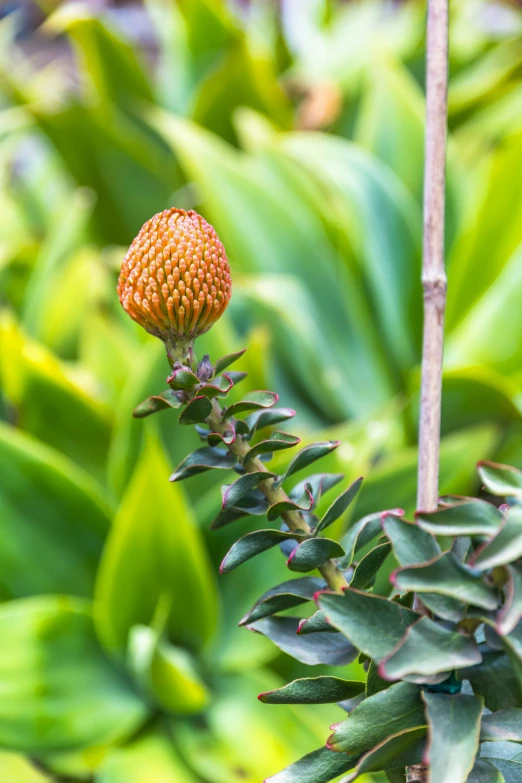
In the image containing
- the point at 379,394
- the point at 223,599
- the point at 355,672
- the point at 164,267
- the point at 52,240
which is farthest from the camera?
the point at 52,240

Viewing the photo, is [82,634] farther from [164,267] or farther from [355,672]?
[164,267]

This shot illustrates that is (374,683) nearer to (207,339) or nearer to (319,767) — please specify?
(319,767)

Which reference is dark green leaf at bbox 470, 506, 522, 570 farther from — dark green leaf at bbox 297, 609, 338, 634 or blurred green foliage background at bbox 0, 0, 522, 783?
blurred green foliage background at bbox 0, 0, 522, 783

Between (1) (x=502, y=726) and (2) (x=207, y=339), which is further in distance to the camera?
(2) (x=207, y=339)

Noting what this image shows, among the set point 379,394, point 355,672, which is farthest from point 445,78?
point 379,394

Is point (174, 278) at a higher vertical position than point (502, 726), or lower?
higher

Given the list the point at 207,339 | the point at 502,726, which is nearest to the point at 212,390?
the point at 502,726

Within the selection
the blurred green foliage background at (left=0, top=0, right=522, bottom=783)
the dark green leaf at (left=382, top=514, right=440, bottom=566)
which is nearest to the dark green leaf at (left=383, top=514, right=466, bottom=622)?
the dark green leaf at (left=382, top=514, right=440, bottom=566)
